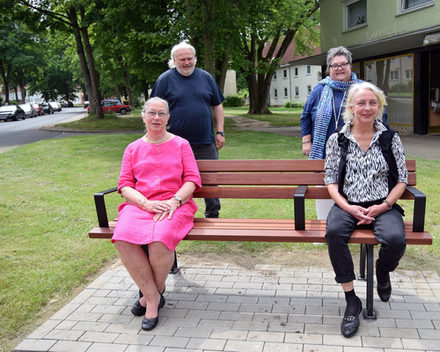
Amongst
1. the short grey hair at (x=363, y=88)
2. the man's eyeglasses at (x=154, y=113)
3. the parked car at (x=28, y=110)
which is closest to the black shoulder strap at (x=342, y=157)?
the short grey hair at (x=363, y=88)

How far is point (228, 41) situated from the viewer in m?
16.7

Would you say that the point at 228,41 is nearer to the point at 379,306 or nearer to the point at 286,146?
the point at 286,146

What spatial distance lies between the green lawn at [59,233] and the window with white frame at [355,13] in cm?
932

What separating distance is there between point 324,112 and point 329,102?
98 millimetres

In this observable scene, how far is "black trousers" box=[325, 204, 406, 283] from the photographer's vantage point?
3.11 meters

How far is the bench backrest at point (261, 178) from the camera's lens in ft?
Answer: 12.9

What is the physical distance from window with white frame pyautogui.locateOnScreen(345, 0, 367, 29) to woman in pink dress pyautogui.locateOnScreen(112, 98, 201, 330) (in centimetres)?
1592

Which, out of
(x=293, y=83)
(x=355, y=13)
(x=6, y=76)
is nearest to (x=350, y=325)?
(x=355, y=13)

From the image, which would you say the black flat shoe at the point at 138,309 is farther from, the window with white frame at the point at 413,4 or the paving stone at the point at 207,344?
the window with white frame at the point at 413,4

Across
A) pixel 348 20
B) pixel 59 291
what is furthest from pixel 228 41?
pixel 59 291

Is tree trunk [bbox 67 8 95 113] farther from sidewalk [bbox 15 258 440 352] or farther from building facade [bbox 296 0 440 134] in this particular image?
sidewalk [bbox 15 258 440 352]

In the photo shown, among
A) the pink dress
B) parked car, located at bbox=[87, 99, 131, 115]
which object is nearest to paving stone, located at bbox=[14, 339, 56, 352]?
the pink dress

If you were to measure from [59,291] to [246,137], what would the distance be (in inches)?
473

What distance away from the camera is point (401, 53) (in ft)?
52.7
